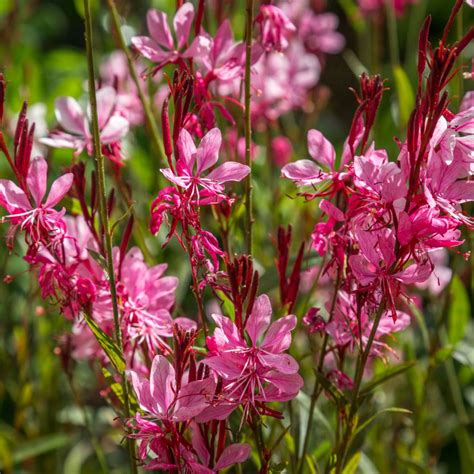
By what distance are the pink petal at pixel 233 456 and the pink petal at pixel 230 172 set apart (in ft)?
0.61

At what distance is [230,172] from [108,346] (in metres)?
0.15

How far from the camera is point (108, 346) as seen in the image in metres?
0.57

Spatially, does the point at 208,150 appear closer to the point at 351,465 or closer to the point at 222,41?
the point at 222,41

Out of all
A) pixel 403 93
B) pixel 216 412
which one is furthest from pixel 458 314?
pixel 216 412

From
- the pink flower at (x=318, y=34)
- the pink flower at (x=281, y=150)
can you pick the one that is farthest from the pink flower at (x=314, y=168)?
the pink flower at (x=318, y=34)

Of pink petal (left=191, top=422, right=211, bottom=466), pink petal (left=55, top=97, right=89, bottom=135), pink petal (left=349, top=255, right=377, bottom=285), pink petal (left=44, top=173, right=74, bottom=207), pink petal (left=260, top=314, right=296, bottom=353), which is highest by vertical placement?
pink petal (left=44, top=173, right=74, bottom=207)

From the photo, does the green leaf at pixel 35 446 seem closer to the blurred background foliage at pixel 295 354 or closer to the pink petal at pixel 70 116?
the blurred background foliage at pixel 295 354

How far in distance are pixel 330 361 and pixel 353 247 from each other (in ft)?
1.03

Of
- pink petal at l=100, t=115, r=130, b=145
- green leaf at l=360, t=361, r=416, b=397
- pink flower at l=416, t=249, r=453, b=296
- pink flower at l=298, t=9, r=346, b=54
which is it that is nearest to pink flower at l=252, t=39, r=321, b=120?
pink flower at l=298, t=9, r=346, b=54

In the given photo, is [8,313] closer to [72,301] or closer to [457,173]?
[72,301]

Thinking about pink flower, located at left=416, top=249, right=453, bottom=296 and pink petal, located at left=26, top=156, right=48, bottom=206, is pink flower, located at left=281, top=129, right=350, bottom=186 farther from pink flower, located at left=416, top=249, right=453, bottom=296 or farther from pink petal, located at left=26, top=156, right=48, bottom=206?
pink flower, located at left=416, top=249, right=453, bottom=296

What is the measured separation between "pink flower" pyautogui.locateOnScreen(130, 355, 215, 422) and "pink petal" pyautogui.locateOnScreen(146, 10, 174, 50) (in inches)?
11.5

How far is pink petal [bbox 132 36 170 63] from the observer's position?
689 millimetres

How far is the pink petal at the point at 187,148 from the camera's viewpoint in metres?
0.55
